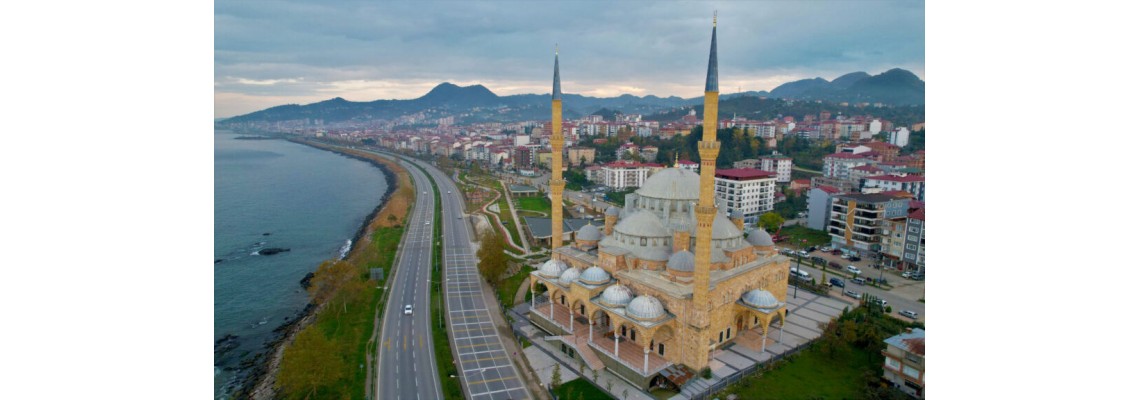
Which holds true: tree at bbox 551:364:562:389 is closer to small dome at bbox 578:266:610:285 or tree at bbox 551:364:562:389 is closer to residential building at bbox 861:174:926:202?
small dome at bbox 578:266:610:285

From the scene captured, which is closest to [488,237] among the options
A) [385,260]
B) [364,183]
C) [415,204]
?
[385,260]

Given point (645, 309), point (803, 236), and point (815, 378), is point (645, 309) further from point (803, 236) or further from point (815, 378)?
point (803, 236)

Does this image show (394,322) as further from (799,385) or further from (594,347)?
(799,385)

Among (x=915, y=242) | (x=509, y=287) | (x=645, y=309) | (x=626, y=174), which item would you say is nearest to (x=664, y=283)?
(x=645, y=309)

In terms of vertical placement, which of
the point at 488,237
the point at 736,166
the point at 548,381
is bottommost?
the point at 548,381

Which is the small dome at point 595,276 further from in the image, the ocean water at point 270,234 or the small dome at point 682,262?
the ocean water at point 270,234
